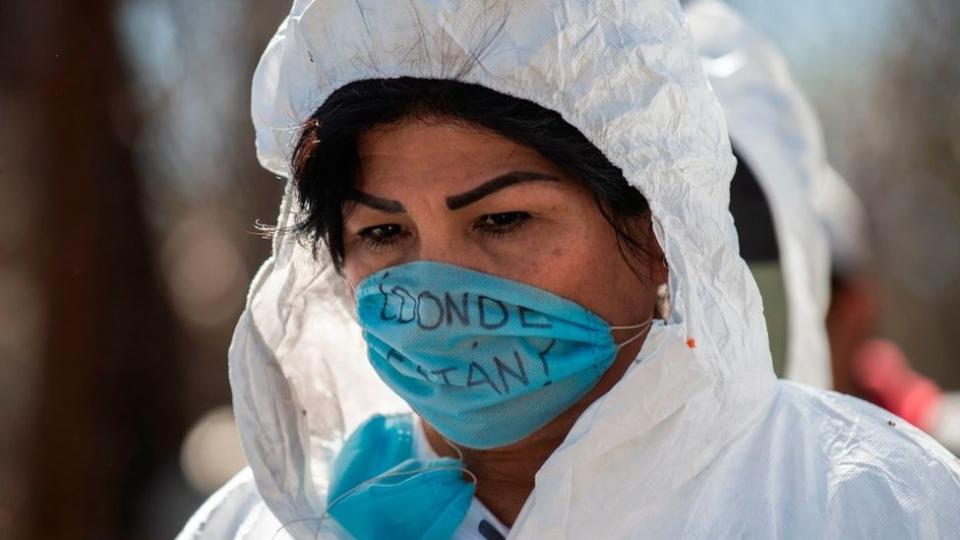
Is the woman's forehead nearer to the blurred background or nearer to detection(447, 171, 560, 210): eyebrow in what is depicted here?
detection(447, 171, 560, 210): eyebrow

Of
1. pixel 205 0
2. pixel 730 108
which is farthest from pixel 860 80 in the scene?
pixel 730 108

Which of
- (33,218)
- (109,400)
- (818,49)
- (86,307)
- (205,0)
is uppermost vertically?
(205,0)

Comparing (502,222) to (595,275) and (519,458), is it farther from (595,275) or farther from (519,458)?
(519,458)

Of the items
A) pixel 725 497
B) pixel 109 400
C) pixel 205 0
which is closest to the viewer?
pixel 725 497

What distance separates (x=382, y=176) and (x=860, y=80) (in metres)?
7.81

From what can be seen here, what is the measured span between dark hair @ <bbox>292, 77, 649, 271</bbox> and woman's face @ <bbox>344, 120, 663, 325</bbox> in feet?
0.07

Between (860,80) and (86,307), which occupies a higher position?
(860,80)

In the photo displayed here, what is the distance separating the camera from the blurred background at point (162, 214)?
7254mm

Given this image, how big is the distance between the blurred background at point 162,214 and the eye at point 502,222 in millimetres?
3857

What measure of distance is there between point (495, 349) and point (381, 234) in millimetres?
298

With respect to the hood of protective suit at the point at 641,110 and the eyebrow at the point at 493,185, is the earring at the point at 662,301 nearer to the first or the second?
the hood of protective suit at the point at 641,110

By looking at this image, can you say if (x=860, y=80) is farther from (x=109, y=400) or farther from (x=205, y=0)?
(x=109, y=400)

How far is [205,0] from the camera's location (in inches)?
340

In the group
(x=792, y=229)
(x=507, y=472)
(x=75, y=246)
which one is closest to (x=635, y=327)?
(x=507, y=472)
